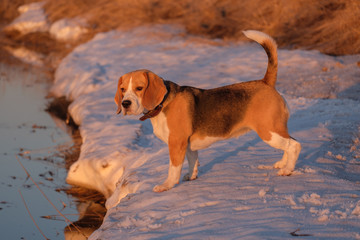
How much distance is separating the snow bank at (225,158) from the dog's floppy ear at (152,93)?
986 mm

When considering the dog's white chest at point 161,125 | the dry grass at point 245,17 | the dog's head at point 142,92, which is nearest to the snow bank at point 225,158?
the dog's white chest at point 161,125

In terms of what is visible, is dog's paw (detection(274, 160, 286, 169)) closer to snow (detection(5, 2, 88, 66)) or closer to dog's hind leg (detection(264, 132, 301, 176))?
dog's hind leg (detection(264, 132, 301, 176))

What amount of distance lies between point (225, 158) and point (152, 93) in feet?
5.69

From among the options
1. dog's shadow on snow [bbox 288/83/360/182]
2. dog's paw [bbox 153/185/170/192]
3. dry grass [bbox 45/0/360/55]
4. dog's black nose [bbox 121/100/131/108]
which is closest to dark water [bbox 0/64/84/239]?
dog's paw [bbox 153/185/170/192]

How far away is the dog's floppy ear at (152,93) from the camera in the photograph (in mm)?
4930

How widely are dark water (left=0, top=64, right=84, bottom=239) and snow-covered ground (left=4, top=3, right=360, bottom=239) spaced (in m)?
0.53

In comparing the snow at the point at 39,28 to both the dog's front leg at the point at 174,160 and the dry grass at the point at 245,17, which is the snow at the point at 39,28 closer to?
the dry grass at the point at 245,17

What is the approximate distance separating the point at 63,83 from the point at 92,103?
3033 mm

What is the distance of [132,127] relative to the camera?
27.9ft

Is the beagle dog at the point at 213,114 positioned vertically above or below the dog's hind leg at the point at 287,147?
above

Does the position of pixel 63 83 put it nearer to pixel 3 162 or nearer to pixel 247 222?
pixel 3 162

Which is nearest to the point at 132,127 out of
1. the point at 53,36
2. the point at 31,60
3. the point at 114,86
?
the point at 114,86

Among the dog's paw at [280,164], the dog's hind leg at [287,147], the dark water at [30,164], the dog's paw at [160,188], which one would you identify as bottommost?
the dark water at [30,164]

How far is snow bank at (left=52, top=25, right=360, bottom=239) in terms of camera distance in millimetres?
4199
